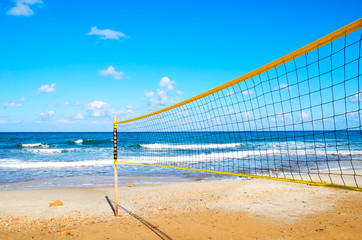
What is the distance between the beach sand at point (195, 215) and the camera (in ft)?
12.8

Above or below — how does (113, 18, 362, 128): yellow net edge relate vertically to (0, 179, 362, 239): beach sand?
above

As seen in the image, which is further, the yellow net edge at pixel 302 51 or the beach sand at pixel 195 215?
the beach sand at pixel 195 215

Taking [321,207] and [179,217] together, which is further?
[321,207]

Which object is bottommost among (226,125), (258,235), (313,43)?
(258,235)

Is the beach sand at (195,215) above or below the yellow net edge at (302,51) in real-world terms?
below

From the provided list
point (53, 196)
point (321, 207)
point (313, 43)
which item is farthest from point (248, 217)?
point (53, 196)

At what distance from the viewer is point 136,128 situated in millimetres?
7914

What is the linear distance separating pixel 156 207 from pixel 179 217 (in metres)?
0.92

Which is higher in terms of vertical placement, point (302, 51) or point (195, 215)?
point (302, 51)

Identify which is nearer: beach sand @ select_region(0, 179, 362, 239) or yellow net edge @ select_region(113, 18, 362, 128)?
yellow net edge @ select_region(113, 18, 362, 128)

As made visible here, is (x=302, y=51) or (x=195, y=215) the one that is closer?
(x=302, y=51)

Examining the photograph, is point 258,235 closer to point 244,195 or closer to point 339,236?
point 339,236

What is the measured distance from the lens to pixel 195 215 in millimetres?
4715

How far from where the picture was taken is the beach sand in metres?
3.89
